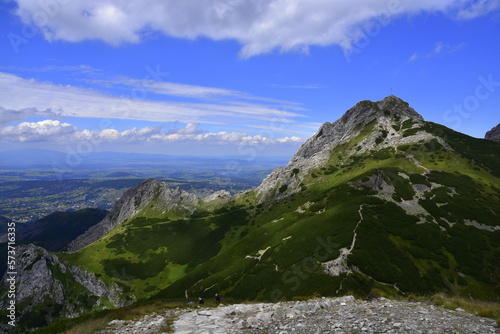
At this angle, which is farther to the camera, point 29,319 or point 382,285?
point 29,319

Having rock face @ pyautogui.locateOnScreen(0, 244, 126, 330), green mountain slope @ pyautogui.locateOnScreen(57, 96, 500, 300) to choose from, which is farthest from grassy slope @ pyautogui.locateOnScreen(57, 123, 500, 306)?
rock face @ pyautogui.locateOnScreen(0, 244, 126, 330)

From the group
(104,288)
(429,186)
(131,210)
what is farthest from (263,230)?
(131,210)

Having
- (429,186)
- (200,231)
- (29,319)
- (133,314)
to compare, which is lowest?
(29,319)

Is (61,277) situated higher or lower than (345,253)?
lower

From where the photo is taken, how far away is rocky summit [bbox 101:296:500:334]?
15.9 metres

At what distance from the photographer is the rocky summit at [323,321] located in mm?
15898

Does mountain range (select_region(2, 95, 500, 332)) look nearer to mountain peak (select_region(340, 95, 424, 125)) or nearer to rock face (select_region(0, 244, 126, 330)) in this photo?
rock face (select_region(0, 244, 126, 330))

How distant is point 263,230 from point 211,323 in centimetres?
7644

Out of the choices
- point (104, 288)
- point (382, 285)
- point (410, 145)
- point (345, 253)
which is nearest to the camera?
point (382, 285)

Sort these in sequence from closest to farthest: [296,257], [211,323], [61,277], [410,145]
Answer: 1. [211,323]
2. [296,257]
3. [61,277]
4. [410,145]

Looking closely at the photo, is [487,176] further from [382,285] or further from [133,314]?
[133,314]

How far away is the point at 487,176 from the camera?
10844 centimetres

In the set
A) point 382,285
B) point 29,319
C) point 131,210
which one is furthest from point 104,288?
point 382,285

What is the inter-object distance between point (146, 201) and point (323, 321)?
605ft
